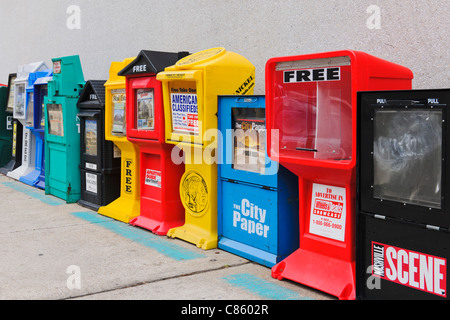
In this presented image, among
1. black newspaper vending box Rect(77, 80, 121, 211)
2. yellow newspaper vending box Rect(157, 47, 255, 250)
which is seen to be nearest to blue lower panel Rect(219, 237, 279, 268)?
yellow newspaper vending box Rect(157, 47, 255, 250)

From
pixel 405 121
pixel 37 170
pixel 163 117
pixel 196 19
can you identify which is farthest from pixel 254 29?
pixel 37 170

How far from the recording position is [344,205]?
3.69 meters

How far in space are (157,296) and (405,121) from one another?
1.98 meters

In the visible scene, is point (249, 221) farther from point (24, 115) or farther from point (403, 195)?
point (24, 115)

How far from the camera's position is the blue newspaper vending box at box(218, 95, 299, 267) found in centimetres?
422

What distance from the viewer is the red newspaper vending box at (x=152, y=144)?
532cm

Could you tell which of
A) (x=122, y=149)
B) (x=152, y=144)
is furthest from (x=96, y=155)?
(x=152, y=144)

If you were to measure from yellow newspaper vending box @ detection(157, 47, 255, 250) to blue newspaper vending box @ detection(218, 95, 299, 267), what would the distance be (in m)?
0.10

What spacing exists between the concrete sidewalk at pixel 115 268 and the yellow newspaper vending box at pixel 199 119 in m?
0.26

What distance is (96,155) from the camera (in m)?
6.46

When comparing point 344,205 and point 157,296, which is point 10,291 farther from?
point 344,205

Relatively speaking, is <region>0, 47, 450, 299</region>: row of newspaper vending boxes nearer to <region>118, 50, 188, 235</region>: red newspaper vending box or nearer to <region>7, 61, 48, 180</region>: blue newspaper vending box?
<region>118, 50, 188, 235</region>: red newspaper vending box

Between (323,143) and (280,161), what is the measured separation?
34cm

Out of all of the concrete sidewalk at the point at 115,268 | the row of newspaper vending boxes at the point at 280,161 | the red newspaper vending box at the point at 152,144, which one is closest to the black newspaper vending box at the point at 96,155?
the row of newspaper vending boxes at the point at 280,161
